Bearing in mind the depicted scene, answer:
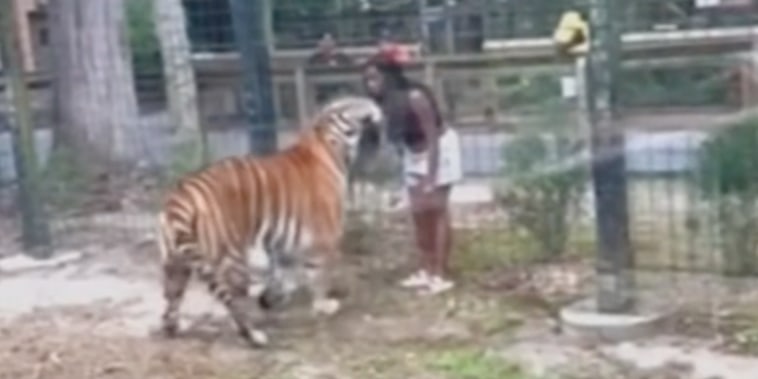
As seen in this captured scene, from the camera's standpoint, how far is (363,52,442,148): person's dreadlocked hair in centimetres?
727

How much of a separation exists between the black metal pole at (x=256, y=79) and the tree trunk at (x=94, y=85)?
181 cm

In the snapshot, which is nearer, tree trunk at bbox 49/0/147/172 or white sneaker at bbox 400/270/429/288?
white sneaker at bbox 400/270/429/288

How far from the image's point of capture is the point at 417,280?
24.0ft

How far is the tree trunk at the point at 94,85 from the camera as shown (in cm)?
938

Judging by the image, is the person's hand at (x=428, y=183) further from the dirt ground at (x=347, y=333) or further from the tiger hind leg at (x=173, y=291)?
the tiger hind leg at (x=173, y=291)

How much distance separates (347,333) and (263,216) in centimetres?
65

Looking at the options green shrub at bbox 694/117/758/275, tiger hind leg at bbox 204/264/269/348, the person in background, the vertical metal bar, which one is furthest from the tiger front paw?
the vertical metal bar

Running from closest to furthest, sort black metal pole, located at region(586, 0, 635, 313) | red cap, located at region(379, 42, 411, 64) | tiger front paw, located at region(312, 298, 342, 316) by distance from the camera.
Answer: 1. black metal pole, located at region(586, 0, 635, 313)
2. tiger front paw, located at region(312, 298, 342, 316)
3. red cap, located at region(379, 42, 411, 64)

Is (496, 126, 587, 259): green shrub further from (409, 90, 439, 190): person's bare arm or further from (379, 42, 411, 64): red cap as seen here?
(379, 42, 411, 64): red cap

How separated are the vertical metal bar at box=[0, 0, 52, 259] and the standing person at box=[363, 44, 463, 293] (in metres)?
2.08

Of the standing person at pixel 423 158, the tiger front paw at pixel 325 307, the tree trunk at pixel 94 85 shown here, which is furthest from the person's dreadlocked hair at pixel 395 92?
the tree trunk at pixel 94 85

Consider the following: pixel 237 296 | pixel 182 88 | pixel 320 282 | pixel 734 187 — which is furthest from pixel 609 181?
pixel 182 88

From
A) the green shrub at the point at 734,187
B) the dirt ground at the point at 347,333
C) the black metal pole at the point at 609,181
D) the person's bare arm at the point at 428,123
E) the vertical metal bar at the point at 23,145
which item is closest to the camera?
the dirt ground at the point at 347,333

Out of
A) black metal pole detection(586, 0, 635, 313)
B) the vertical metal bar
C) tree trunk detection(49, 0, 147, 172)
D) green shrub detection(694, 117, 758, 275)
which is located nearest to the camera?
black metal pole detection(586, 0, 635, 313)
